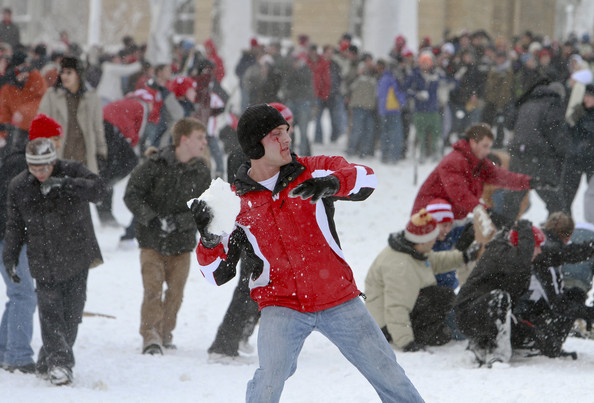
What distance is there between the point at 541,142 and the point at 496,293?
4.39 m

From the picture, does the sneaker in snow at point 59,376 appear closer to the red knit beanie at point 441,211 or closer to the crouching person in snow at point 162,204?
the crouching person in snow at point 162,204

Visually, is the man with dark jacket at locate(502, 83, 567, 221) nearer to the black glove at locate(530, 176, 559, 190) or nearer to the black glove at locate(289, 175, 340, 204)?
the black glove at locate(530, 176, 559, 190)

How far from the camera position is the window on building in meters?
25.4

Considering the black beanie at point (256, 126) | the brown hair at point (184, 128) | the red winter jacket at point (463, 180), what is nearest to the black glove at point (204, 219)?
the black beanie at point (256, 126)

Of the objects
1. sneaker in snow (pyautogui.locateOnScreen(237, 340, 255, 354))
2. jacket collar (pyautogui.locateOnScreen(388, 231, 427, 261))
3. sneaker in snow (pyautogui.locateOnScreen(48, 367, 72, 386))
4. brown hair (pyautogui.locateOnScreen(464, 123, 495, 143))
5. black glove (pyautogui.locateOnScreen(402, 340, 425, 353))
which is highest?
brown hair (pyautogui.locateOnScreen(464, 123, 495, 143))

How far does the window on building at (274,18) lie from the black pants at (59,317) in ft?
64.8

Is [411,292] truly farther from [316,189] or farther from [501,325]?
[316,189]

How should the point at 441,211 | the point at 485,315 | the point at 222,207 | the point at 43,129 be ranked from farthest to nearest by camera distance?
1. the point at 441,211
2. the point at 43,129
3. the point at 485,315
4. the point at 222,207

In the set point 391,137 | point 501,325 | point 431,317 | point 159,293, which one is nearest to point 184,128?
point 159,293

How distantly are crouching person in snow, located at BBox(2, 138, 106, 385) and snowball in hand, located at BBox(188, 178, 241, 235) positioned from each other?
7.48 feet

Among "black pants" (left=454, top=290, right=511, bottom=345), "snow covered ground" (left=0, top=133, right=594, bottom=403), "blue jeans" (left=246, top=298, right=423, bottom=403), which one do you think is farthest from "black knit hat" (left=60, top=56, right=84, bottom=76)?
"blue jeans" (left=246, top=298, right=423, bottom=403)

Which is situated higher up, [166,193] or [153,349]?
[166,193]

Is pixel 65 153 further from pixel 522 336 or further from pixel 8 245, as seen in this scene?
pixel 522 336

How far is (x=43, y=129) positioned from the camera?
640cm
